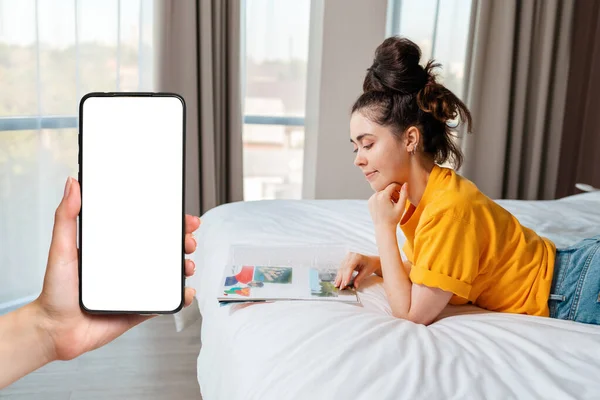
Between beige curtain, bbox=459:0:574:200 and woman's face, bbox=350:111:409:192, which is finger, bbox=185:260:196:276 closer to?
woman's face, bbox=350:111:409:192

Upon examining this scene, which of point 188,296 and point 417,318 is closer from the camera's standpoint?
point 188,296

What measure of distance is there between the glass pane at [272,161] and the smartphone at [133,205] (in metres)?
2.66

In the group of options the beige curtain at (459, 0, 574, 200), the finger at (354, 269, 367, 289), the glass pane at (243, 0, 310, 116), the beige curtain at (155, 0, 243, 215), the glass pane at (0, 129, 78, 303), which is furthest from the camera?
the beige curtain at (459, 0, 574, 200)

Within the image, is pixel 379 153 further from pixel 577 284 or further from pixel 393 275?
pixel 577 284

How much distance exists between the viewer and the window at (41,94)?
261 cm

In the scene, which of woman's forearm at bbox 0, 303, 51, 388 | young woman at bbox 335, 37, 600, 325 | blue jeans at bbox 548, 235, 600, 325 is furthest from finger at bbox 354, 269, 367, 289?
woman's forearm at bbox 0, 303, 51, 388

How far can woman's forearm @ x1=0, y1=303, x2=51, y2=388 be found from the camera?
89cm

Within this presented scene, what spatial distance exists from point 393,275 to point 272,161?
218 cm

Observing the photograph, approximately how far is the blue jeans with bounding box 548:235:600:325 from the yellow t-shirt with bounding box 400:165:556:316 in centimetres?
3

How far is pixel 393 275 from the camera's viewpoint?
4.96ft

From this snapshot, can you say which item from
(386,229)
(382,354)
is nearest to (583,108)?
(386,229)

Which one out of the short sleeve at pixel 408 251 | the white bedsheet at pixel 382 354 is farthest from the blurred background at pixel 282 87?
the short sleeve at pixel 408 251

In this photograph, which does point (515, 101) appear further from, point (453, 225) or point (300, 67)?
point (453, 225)

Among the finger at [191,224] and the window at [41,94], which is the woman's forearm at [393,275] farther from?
the window at [41,94]
